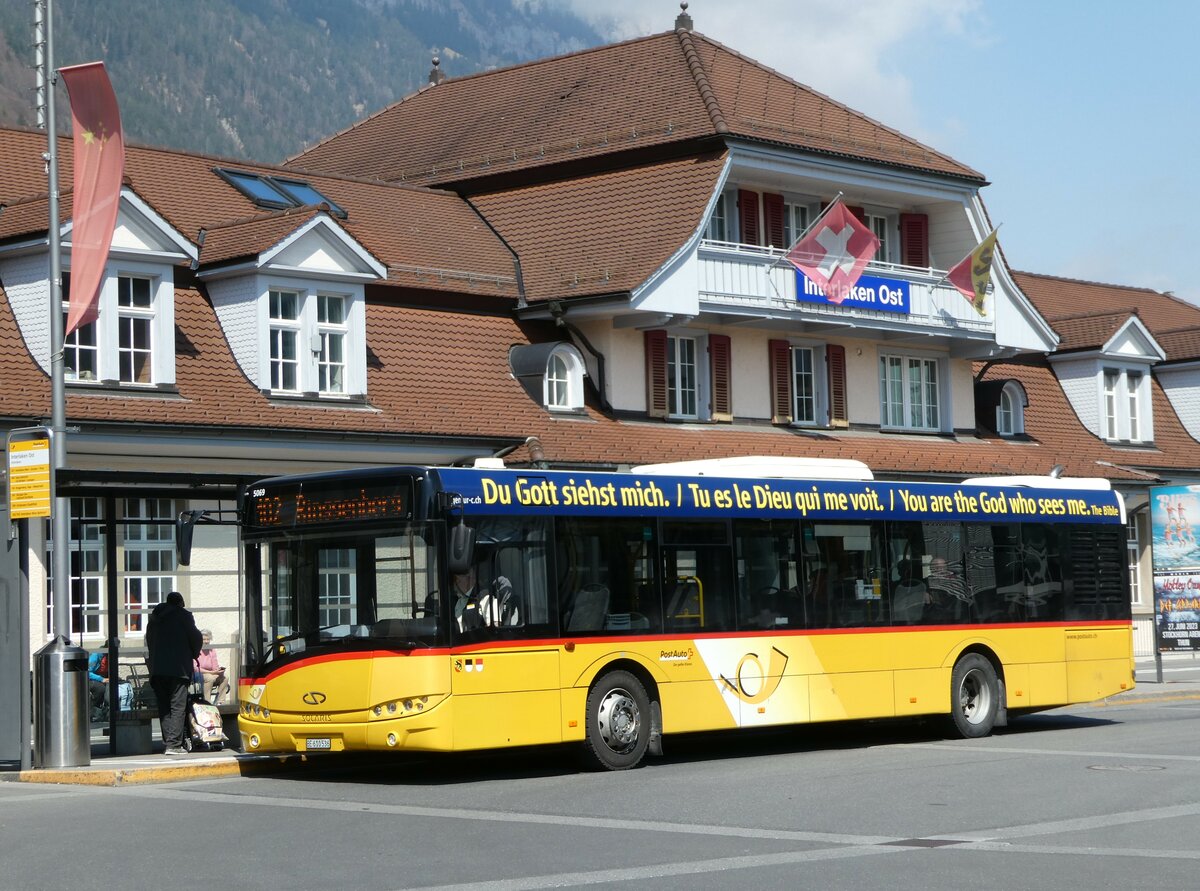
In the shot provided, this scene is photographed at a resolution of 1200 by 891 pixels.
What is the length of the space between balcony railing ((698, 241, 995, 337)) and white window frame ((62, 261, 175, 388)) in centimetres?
985

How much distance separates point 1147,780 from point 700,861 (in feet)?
20.5

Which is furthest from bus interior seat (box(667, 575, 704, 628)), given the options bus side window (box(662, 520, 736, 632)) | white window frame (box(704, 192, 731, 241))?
white window frame (box(704, 192, 731, 241))

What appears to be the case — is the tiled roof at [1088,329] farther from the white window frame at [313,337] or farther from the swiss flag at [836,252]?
the white window frame at [313,337]

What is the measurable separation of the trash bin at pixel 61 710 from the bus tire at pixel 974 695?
9504 mm

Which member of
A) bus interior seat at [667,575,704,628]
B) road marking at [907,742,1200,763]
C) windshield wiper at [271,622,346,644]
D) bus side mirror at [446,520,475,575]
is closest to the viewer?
bus side mirror at [446,520,475,575]

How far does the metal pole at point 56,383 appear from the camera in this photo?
61.6 feet

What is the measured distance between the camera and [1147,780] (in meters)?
16.5

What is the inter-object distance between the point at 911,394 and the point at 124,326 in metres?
17.8

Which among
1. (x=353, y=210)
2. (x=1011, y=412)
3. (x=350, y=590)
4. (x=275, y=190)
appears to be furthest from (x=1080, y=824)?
(x=1011, y=412)

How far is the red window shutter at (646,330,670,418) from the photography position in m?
33.0

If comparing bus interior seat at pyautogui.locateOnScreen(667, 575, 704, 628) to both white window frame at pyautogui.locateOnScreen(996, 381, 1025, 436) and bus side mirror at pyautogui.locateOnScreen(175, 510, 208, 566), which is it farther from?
white window frame at pyautogui.locateOnScreen(996, 381, 1025, 436)

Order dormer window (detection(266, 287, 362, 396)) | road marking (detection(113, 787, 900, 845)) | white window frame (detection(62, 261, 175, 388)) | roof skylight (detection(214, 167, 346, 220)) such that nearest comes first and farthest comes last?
road marking (detection(113, 787, 900, 845))
white window frame (detection(62, 261, 175, 388))
dormer window (detection(266, 287, 362, 396))
roof skylight (detection(214, 167, 346, 220))

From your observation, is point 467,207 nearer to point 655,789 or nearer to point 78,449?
point 78,449

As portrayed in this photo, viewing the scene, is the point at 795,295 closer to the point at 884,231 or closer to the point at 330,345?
the point at 884,231
